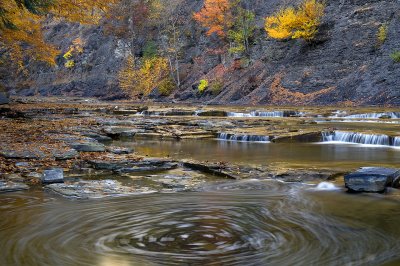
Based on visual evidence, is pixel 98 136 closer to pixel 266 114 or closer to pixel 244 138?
pixel 244 138

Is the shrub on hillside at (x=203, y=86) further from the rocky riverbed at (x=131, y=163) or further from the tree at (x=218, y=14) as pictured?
the rocky riverbed at (x=131, y=163)

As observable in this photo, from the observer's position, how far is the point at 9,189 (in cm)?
727

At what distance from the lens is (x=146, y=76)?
50.7m

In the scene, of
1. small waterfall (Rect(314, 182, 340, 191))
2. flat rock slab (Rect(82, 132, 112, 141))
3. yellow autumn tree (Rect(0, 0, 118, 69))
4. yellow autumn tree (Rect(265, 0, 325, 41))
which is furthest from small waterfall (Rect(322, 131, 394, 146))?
yellow autumn tree (Rect(265, 0, 325, 41))

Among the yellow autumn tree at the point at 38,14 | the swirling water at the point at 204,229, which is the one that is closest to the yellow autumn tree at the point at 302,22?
the yellow autumn tree at the point at 38,14

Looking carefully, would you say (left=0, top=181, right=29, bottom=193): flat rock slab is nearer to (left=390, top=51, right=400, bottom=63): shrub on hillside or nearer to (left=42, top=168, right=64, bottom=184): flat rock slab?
(left=42, top=168, right=64, bottom=184): flat rock slab

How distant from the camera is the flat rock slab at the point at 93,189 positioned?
23.2 ft

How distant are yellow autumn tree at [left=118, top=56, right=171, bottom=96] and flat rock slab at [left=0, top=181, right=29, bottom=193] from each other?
4029 centimetres

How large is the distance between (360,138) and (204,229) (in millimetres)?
10683

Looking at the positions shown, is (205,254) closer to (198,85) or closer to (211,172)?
(211,172)

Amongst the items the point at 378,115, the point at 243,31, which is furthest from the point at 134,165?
the point at 243,31

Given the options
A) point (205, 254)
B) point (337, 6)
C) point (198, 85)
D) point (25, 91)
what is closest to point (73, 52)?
point (25, 91)

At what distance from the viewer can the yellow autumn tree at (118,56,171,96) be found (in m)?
49.4

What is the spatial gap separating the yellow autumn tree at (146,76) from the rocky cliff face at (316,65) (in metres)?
2.30
